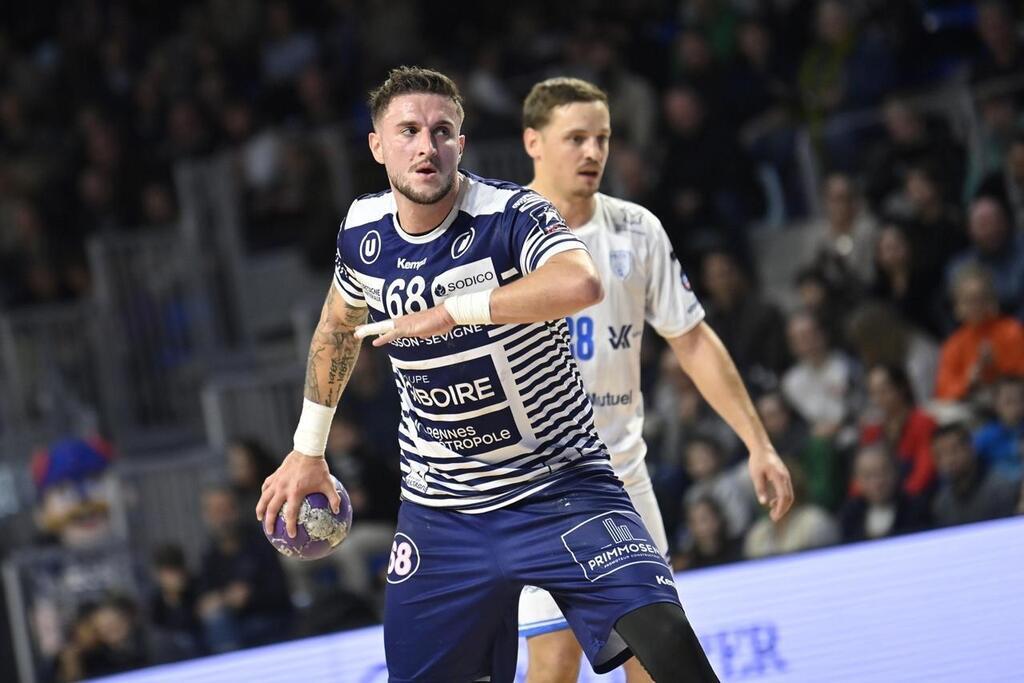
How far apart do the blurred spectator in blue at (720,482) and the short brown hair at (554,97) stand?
3457mm

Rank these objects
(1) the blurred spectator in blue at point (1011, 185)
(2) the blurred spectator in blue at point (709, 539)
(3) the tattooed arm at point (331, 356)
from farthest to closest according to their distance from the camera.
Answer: (1) the blurred spectator in blue at point (1011, 185) → (2) the blurred spectator in blue at point (709, 539) → (3) the tattooed arm at point (331, 356)

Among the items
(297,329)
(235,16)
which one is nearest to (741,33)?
(297,329)

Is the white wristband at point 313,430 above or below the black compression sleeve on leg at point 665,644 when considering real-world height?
above

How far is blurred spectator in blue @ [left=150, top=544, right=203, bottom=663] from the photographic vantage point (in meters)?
8.05

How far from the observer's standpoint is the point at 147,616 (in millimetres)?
8531

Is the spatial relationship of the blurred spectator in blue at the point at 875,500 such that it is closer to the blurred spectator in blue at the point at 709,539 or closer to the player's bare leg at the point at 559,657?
the blurred spectator in blue at the point at 709,539

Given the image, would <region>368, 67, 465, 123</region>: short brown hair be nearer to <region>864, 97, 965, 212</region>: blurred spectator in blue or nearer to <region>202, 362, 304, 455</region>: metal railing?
<region>864, 97, 965, 212</region>: blurred spectator in blue

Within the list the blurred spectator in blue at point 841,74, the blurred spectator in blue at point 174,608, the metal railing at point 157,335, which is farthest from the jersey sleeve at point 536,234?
the metal railing at point 157,335

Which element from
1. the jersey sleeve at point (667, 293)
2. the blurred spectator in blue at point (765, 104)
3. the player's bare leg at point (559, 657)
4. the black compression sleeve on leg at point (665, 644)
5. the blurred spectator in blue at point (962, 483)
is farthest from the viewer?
the blurred spectator in blue at point (765, 104)

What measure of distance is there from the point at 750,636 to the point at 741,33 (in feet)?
19.7

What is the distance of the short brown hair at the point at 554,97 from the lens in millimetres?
4590

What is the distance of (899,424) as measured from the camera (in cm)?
745

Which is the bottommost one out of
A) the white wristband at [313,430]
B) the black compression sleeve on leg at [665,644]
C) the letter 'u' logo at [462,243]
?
the black compression sleeve on leg at [665,644]

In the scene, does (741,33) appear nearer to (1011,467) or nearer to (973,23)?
(973,23)
